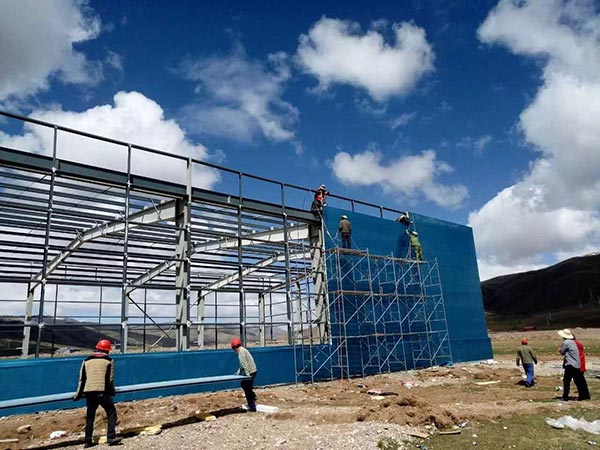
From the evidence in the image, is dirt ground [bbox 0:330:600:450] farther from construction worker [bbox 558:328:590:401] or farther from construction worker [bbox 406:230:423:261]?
construction worker [bbox 406:230:423:261]

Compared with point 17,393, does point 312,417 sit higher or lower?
lower

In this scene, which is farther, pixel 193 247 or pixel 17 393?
pixel 193 247

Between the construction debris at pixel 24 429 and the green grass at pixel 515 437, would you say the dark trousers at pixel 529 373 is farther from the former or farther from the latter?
the construction debris at pixel 24 429

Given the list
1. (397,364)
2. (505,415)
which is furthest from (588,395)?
(397,364)

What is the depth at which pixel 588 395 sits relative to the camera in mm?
10312

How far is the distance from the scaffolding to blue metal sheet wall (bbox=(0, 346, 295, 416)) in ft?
3.88

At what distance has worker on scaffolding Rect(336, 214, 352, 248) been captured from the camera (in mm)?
17531

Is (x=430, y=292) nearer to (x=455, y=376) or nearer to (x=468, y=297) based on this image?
(x=468, y=297)

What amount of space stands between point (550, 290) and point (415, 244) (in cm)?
6742

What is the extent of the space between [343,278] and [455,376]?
5.21 metres

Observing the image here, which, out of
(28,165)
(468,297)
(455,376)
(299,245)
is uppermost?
(28,165)

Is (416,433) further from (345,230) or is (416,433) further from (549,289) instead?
(549,289)

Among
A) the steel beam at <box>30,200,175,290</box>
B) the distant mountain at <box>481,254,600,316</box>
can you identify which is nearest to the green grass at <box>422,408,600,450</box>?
the steel beam at <box>30,200,175,290</box>

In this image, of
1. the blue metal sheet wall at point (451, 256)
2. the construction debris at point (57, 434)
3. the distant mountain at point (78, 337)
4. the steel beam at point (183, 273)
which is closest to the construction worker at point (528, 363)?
the blue metal sheet wall at point (451, 256)
